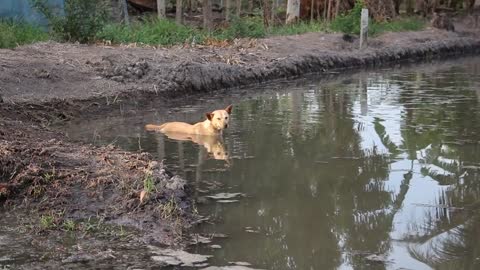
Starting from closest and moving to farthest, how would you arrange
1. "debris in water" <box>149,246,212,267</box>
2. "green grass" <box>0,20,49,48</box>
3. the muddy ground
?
"debris in water" <box>149,246,212,267</box> < the muddy ground < "green grass" <box>0,20,49,48</box>

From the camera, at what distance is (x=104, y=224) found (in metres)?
6.22

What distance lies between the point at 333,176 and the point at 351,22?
54.9 feet

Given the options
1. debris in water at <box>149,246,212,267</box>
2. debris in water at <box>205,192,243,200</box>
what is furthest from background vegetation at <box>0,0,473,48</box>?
debris in water at <box>149,246,212,267</box>

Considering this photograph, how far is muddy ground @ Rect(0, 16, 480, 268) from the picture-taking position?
6512mm

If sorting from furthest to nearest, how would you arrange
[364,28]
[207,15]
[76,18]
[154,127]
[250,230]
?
1. [364,28]
2. [207,15]
3. [76,18]
4. [154,127]
5. [250,230]

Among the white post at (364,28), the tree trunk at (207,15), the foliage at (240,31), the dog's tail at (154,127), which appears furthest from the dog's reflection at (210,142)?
the white post at (364,28)

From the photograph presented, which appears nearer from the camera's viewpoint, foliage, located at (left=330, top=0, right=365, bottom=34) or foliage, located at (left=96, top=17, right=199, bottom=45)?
foliage, located at (left=96, top=17, right=199, bottom=45)

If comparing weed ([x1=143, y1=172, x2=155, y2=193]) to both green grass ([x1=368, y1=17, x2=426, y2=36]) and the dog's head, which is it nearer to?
the dog's head

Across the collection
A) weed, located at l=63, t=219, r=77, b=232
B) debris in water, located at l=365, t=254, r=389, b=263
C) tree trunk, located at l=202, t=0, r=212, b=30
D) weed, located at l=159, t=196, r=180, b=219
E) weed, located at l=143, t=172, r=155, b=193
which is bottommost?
debris in water, located at l=365, t=254, r=389, b=263

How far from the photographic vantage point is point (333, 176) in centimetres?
815

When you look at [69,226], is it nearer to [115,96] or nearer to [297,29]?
[115,96]

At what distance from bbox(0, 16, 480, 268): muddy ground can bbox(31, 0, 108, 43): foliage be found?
2.43ft

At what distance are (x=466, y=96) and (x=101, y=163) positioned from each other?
32.9ft

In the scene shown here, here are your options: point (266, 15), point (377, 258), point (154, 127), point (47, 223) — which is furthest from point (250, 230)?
point (266, 15)
